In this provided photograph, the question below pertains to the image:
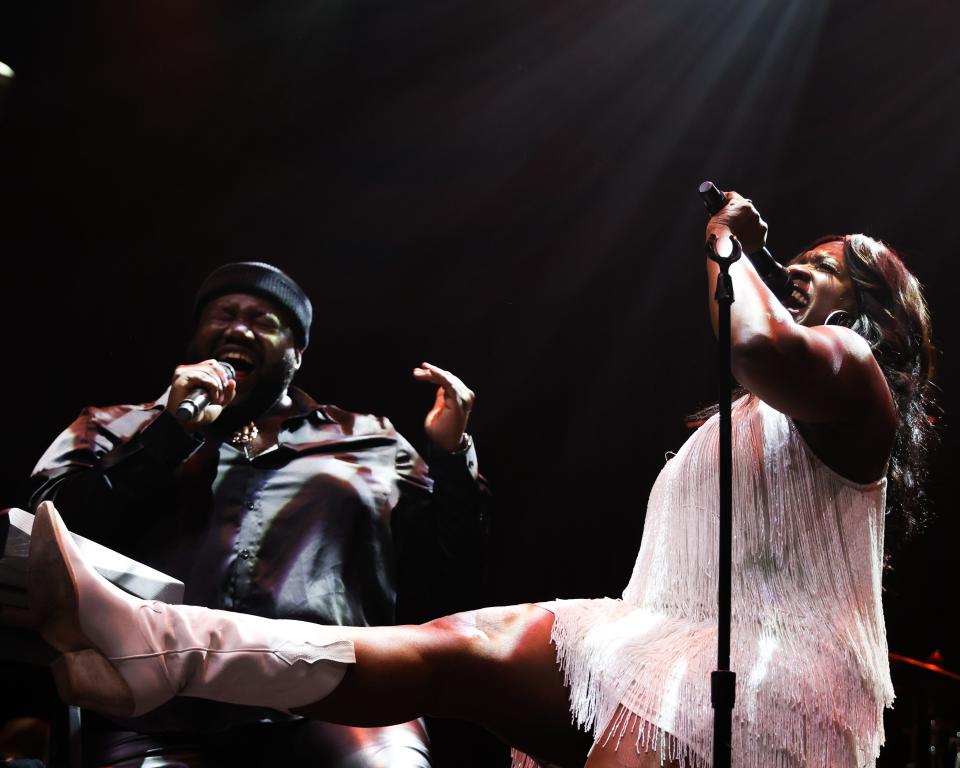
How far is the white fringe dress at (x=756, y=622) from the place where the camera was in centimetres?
116

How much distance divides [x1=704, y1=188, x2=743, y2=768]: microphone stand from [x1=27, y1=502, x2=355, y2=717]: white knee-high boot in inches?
17.7

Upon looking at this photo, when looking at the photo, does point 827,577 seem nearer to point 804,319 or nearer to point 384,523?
point 804,319

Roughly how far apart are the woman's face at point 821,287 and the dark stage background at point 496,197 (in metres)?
1.45

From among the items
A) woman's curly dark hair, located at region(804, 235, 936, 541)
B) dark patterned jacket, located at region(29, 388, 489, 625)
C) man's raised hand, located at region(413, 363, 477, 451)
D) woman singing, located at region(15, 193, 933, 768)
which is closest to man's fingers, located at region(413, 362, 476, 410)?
man's raised hand, located at region(413, 363, 477, 451)

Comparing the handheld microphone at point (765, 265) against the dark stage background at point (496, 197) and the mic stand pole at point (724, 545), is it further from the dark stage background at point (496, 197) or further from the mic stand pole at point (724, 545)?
the dark stage background at point (496, 197)

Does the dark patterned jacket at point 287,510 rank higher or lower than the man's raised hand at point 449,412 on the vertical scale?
lower

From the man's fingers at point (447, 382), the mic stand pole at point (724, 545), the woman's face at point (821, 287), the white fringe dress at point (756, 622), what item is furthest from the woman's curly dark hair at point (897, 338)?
the man's fingers at point (447, 382)

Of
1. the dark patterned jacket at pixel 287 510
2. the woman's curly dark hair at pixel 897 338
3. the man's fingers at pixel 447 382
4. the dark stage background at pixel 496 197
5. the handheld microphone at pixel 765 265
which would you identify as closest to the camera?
the handheld microphone at pixel 765 265

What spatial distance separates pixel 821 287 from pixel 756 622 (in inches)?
23.9

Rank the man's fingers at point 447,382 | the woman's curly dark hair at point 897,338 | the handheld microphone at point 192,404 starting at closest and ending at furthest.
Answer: the woman's curly dark hair at point 897,338, the handheld microphone at point 192,404, the man's fingers at point 447,382

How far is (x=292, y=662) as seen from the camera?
1.12 meters

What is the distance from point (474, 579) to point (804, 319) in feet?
3.52

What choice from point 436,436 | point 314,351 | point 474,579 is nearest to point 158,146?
point 314,351

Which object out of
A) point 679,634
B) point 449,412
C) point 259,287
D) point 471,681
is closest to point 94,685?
point 471,681
